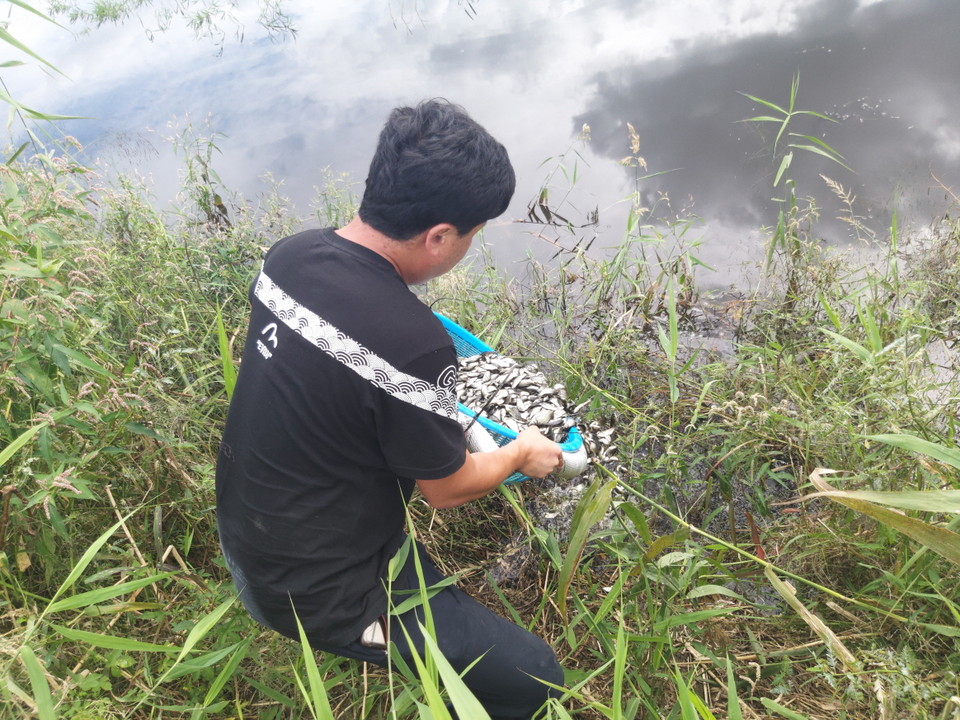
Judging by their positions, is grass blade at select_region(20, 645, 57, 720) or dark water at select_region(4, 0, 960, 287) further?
dark water at select_region(4, 0, 960, 287)

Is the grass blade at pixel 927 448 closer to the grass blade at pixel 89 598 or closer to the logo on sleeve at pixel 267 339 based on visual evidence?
the logo on sleeve at pixel 267 339

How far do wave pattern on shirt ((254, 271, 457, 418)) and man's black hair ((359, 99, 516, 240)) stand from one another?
26 centimetres

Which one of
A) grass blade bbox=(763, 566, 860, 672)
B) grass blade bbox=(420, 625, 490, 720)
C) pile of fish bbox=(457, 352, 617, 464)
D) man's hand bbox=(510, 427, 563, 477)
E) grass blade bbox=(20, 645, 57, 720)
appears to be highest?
grass blade bbox=(20, 645, 57, 720)

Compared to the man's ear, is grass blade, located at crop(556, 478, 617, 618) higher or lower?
lower

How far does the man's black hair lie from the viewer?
1.42 metres

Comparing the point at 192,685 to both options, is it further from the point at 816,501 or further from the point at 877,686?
the point at 816,501

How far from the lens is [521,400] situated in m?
2.38

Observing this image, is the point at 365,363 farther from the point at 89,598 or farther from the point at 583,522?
the point at 89,598

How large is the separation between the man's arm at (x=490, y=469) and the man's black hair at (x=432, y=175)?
54cm

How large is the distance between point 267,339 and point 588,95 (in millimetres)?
4115

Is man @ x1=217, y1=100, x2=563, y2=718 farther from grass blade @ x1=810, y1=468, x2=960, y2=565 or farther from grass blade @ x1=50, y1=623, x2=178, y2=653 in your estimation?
grass blade @ x1=810, y1=468, x2=960, y2=565

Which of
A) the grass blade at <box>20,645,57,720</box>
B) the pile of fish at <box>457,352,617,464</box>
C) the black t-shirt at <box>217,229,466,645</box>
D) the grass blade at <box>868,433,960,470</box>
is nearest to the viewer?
the grass blade at <box>20,645,57,720</box>

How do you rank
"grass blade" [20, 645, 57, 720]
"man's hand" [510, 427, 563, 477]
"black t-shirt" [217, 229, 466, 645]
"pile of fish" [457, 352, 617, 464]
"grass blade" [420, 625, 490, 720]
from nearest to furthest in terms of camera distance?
"grass blade" [420, 625, 490, 720] < "grass blade" [20, 645, 57, 720] < "black t-shirt" [217, 229, 466, 645] < "man's hand" [510, 427, 563, 477] < "pile of fish" [457, 352, 617, 464]

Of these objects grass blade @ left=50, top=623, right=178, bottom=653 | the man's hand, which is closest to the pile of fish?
the man's hand
